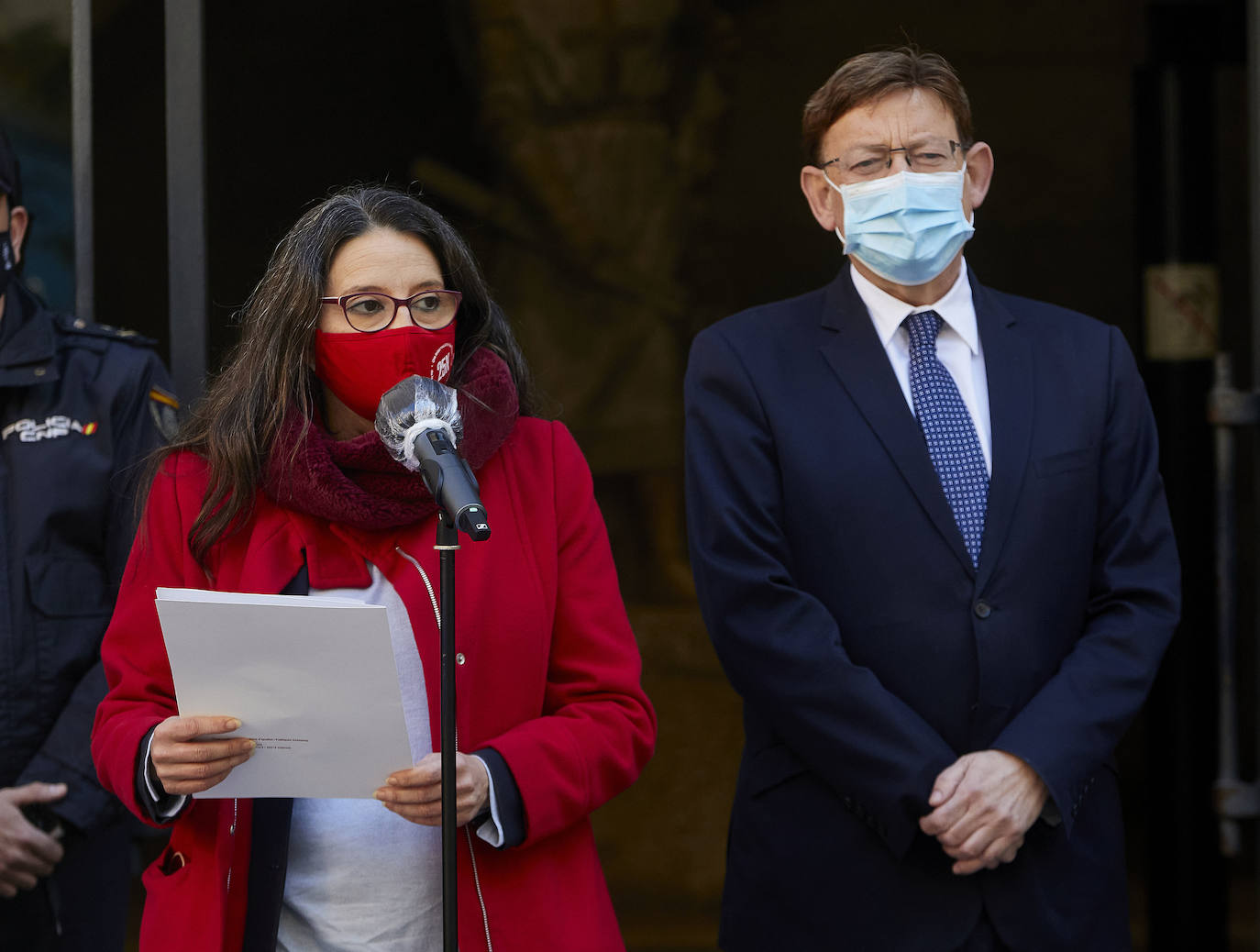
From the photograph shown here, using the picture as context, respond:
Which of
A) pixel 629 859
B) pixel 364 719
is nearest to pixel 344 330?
pixel 364 719

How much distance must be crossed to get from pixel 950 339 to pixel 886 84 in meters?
0.43

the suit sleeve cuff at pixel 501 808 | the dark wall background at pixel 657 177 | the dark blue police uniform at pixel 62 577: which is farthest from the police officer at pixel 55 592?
the dark wall background at pixel 657 177

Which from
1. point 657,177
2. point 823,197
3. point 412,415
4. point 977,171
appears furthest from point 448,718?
point 657,177

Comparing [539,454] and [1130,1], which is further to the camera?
[1130,1]

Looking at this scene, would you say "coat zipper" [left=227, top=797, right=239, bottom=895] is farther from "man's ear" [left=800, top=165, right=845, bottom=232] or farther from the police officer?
"man's ear" [left=800, top=165, right=845, bottom=232]

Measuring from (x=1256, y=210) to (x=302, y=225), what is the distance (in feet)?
6.69

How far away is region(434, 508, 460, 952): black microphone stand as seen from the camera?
1.72 metres

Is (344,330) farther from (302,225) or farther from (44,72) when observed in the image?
(44,72)

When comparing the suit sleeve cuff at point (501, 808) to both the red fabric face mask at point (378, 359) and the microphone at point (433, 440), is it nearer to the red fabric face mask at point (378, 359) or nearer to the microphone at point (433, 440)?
the microphone at point (433, 440)

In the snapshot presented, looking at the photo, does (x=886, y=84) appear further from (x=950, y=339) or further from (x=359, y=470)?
(x=359, y=470)

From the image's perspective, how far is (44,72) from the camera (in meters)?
4.59

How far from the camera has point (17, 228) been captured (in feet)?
9.66

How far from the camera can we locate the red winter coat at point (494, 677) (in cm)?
206

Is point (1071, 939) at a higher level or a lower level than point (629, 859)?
higher
